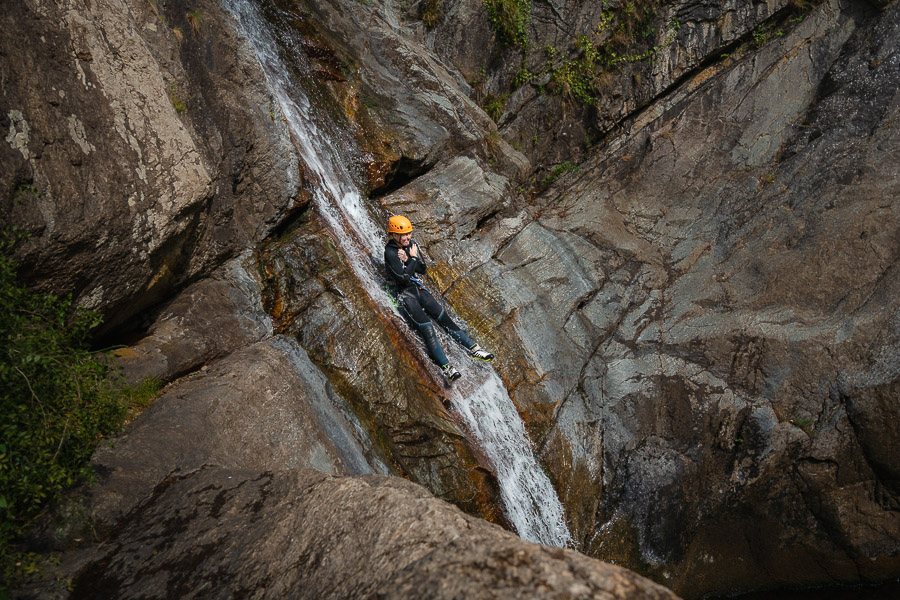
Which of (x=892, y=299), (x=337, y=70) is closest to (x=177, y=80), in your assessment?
(x=337, y=70)

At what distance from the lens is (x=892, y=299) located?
805 cm

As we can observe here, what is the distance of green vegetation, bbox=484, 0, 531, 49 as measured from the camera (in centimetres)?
1330

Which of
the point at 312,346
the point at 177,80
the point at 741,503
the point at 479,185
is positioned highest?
the point at 177,80

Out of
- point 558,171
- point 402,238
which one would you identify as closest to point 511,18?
point 558,171

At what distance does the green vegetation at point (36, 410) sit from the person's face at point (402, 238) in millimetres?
4477

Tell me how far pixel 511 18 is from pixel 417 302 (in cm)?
882

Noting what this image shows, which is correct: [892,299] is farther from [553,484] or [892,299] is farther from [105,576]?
[105,576]

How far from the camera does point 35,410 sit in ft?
13.1

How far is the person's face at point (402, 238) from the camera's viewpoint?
27.4ft

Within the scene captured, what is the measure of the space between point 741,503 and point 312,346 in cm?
662

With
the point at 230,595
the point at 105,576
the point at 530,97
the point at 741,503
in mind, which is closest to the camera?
the point at 230,595

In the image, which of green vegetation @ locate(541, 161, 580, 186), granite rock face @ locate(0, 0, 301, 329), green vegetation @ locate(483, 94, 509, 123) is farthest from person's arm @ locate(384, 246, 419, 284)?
green vegetation @ locate(483, 94, 509, 123)

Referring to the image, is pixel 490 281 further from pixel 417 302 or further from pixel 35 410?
pixel 35 410

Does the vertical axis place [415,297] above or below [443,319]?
above
